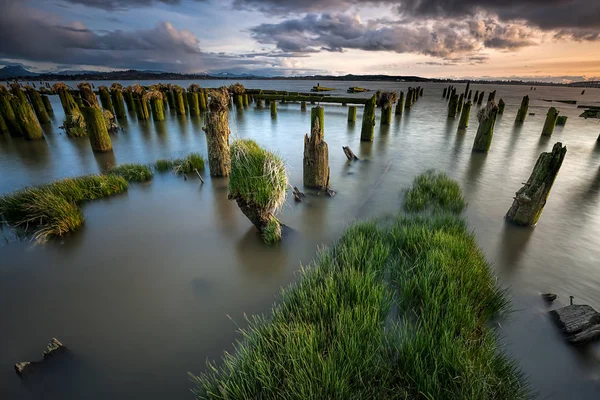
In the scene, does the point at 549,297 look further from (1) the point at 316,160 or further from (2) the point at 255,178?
(1) the point at 316,160

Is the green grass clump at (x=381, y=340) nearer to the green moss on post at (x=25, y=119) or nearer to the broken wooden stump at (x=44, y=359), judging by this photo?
the broken wooden stump at (x=44, y=359)

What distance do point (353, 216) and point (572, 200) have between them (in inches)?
274

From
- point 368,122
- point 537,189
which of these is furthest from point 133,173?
point 368,122

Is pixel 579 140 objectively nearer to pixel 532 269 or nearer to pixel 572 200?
pixel 572 200

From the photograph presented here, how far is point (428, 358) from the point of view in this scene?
8.41 feet

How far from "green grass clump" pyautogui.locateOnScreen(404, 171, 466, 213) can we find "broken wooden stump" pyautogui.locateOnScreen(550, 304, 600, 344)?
3255 millimetres

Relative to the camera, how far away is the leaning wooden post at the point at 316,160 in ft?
24.6

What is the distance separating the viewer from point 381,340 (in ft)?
9.09

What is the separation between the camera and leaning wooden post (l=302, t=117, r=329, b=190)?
7.49 m

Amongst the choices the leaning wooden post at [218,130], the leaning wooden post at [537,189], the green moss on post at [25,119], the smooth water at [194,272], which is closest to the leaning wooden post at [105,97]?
the green moss on post at [25,119]

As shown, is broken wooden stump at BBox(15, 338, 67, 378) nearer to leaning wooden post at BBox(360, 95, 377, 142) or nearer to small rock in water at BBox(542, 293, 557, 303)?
small rock in water at BBox(542, 293, 557, 303)

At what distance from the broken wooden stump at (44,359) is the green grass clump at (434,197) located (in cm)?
695

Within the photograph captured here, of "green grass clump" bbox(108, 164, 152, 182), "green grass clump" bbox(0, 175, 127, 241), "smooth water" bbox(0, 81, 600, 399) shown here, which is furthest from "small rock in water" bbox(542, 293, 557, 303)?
"green grass clump" bbox(108, 164, 152, 182)

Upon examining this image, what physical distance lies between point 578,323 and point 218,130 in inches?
343
